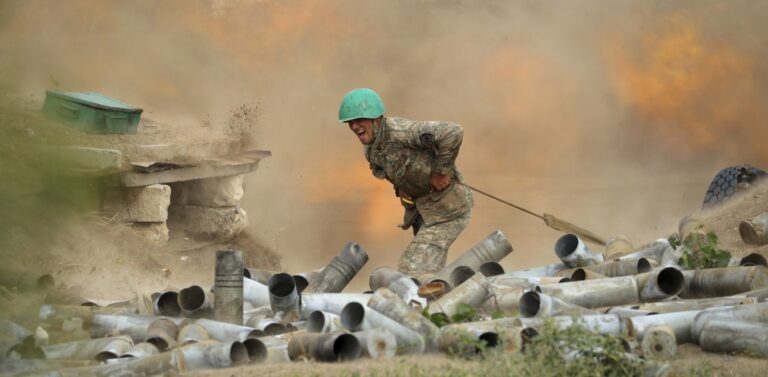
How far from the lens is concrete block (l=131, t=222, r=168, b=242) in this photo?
12.1m

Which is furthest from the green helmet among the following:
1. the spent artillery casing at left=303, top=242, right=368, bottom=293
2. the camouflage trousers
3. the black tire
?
the black tire

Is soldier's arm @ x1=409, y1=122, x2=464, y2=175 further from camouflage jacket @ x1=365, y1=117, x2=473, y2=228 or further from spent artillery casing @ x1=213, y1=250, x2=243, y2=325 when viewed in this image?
spent artillery casing @ x1=213, y1=250, x2=243, y2=325

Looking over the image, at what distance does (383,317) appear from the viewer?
634 centimetres

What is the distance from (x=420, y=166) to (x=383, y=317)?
3491mm

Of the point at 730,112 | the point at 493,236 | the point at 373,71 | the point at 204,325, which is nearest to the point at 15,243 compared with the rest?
the point at 204,325

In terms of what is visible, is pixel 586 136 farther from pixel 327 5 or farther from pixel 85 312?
pixel 85 312

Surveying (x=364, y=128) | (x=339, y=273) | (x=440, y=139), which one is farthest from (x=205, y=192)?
(x=339, y=273)

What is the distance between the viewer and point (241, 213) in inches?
544

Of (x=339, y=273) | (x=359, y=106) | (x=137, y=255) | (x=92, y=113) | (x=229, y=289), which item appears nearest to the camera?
(x=229, y=289)

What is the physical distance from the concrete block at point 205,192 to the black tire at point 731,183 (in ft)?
18.4

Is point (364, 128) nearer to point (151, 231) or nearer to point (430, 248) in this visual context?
point (430, 248)

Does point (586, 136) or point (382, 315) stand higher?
point (586, 136)

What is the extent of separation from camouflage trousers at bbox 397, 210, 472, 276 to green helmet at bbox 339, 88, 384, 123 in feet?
4.10

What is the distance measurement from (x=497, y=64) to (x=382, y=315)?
12644mm
